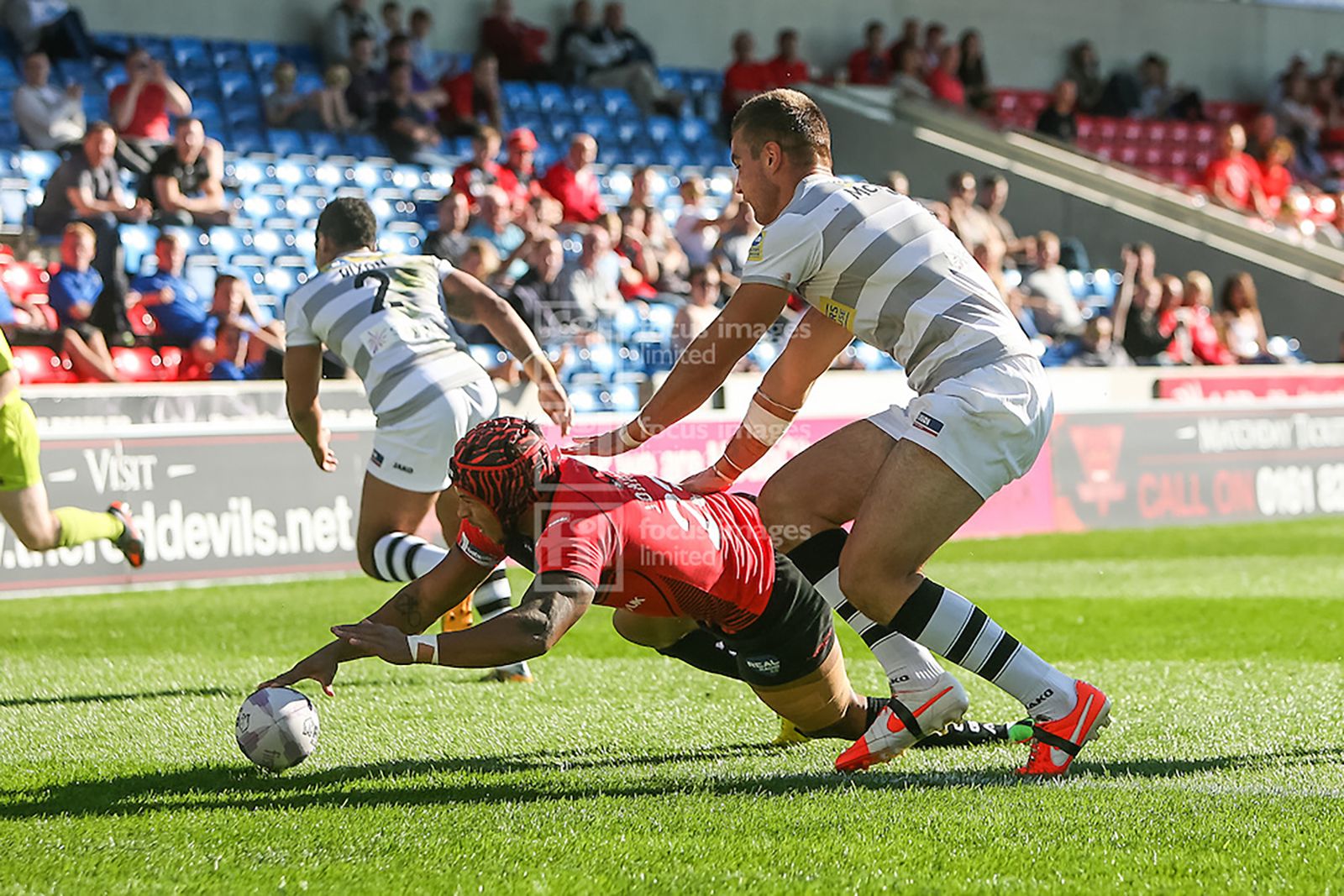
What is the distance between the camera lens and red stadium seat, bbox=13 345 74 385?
1264 centimetres

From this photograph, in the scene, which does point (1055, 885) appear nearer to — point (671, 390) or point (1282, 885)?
point (1282, 885)

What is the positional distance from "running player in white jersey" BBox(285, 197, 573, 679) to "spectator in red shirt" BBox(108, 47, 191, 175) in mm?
8462

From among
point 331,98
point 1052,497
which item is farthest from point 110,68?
point 1052,497

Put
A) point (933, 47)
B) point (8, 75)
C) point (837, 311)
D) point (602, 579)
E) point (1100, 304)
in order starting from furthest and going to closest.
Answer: point (933, 47) → point (1100, 304) → point (8, 75) → point (837, 311) → point (602, 579)

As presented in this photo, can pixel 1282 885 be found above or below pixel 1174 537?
above

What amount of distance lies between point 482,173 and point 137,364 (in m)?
4.07

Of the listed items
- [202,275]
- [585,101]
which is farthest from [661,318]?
[585,101]

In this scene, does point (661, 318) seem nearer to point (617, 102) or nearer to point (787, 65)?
point (617, 102)

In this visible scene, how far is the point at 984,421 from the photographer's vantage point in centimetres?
509

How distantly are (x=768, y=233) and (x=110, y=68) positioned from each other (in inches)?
544

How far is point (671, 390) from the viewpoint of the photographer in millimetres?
5230

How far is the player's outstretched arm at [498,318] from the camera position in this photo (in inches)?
290

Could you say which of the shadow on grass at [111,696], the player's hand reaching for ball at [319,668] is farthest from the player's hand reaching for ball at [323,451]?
the player's hand reaching for ball at [319,668]

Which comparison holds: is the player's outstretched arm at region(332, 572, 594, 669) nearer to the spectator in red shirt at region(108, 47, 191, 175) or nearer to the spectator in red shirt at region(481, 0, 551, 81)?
the spectator in red shirt at region(108, 47, 191, 175)
